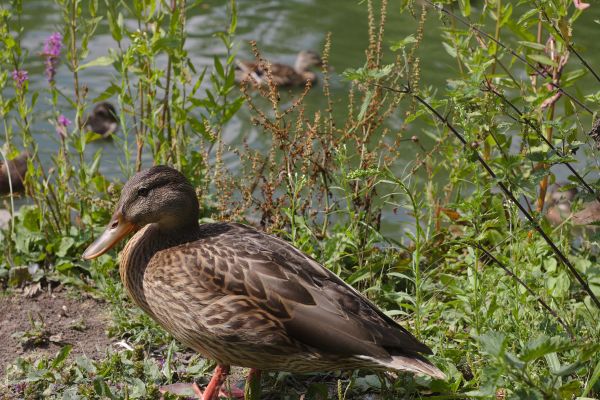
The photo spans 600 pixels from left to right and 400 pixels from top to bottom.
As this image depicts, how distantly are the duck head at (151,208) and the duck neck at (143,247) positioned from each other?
2 centimetres

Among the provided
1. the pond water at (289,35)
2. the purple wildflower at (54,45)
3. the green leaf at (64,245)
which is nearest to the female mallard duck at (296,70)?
the pond water at (289,35)

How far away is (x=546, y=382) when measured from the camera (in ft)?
9.59

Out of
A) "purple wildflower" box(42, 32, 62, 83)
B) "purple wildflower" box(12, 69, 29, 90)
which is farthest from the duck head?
"purple wildflower" box(42, 32, 62, 83)

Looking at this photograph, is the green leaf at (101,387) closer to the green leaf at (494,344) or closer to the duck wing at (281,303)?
the duck wing at (281,303)

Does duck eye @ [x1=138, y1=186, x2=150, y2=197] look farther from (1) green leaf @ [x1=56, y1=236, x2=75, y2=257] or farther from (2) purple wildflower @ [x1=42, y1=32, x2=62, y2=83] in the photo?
(2) purple wildflower @ [x1=42, y1=32, x2=62, y2=83]

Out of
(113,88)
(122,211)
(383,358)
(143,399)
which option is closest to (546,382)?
(383,358)

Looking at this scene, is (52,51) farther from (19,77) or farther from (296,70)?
(296,70)

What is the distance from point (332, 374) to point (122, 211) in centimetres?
122

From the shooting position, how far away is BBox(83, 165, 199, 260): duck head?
4207mm

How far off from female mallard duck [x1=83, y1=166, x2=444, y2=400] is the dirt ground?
1.78ft

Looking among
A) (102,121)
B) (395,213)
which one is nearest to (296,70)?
(102,121)

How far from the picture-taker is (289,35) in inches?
400

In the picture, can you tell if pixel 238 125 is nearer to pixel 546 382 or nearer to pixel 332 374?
pixel 332 374

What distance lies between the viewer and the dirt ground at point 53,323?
4473mm
